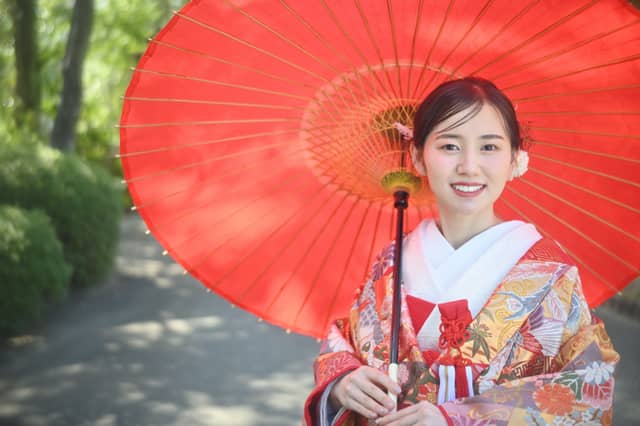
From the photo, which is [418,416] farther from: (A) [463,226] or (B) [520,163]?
(B) [520,163]

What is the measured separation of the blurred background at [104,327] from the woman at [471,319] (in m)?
2.75

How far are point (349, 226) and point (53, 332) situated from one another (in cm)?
460

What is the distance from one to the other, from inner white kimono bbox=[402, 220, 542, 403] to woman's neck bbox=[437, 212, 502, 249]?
3 centimetres

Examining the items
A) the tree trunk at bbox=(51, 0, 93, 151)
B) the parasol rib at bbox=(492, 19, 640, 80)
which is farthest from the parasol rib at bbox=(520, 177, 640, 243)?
the tree trunk at bbox=(51, 0, 93, 151)

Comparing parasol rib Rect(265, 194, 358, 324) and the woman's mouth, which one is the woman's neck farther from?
parasol rib Rect(265, 194, 358, 324)

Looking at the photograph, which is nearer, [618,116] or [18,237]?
[618,116]

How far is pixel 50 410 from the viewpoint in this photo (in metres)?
4.70

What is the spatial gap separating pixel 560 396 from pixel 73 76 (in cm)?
793

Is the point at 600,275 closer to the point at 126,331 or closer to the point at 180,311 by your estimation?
the point at 126,331

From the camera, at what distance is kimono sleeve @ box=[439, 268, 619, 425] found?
183 centimetres

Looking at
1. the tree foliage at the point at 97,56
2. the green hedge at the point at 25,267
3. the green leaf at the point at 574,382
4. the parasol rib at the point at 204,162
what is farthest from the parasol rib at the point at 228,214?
the tree foliage at the point at 97,56

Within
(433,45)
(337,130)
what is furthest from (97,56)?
(433,45)

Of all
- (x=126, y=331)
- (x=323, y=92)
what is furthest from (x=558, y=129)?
(x=126, y=331)

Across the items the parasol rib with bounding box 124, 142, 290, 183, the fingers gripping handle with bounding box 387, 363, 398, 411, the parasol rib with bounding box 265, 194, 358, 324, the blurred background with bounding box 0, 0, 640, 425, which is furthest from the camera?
the blurred background with bounding box 0, 0, 640, 425
